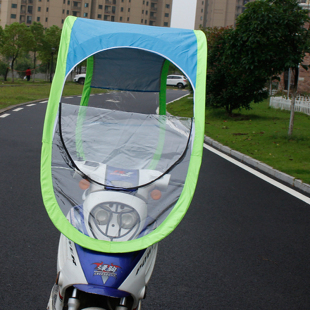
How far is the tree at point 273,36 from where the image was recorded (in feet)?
36.9

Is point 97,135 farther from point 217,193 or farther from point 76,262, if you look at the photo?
point 217,193

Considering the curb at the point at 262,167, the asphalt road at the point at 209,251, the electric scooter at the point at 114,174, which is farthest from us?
the curb at the point at 262,167

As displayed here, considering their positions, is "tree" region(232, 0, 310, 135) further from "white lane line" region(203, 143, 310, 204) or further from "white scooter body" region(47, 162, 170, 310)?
"white scooter body" region(47, 162, 170, 310)

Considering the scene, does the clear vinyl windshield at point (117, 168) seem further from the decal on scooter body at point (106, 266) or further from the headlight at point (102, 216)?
Answer: the decal on scooter body at point (106, 266)

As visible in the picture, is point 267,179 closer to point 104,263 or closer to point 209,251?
point 209,251

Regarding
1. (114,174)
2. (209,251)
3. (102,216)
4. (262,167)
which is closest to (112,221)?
(102,216)

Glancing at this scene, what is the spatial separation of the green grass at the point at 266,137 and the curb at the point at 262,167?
17 cm

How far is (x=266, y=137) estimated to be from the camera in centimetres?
1261

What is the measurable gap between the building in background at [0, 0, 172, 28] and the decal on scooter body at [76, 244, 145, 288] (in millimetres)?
112178

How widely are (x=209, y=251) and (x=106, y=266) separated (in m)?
1.97

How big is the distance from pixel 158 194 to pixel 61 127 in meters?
0.93

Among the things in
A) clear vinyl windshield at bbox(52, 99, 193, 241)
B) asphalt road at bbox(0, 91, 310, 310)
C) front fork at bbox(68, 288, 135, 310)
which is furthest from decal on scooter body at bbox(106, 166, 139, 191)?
asphalt road at bbox(0, 91, 310, 310)

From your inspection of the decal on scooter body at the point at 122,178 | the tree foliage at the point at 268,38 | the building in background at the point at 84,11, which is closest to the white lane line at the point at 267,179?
the tree foliage at the point at 268,38

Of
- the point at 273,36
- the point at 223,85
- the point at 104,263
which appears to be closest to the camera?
the point at 104,263
